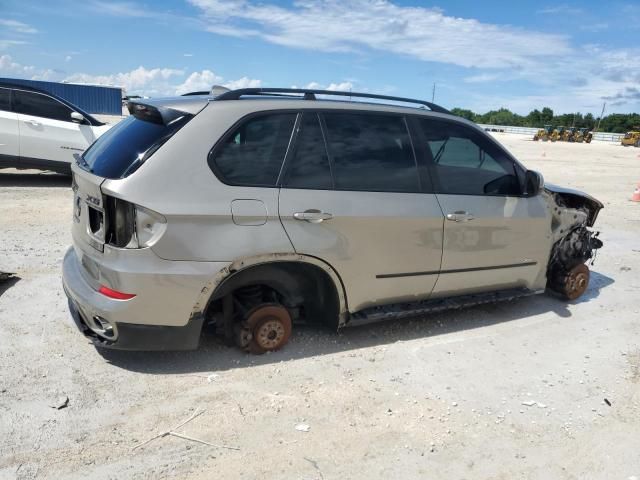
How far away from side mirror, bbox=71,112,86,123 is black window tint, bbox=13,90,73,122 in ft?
0.44

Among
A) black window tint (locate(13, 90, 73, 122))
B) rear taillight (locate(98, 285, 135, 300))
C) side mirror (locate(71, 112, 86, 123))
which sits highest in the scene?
black window tint (locate(13, 90, 73, 122))

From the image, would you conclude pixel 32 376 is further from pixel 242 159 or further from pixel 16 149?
pixel 16 149

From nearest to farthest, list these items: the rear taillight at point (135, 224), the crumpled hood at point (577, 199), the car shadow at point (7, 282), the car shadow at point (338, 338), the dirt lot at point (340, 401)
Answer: the dirt lot at point (340, 401) < the rear taillight at point (135, 224) < the car shadow at point (338, 338) < the car shadow at point (7, 282) < the crumpled hood at point (577, 199)

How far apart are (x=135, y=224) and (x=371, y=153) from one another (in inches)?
67.4

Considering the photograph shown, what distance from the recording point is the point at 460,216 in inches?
159

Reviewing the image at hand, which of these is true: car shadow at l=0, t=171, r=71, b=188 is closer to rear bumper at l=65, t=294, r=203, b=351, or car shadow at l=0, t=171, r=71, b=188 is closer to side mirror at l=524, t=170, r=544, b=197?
rear bumper at l=65, t=294, r=203, b=351

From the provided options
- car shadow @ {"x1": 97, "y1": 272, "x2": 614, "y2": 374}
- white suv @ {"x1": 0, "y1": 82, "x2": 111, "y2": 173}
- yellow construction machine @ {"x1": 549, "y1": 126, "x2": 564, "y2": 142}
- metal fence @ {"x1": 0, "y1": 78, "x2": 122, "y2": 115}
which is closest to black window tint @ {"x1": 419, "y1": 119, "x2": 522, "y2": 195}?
car shadow @ {"x1": 97, "y1": 272, "x2": 614, "y2": 374}

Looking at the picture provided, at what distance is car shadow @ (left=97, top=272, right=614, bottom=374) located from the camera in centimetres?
358

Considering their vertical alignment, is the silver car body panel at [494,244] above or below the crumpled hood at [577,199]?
below

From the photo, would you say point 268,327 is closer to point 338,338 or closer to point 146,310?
point 338,338

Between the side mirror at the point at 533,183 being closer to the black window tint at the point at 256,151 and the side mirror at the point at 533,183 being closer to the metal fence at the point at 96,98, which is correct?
the black window tint at the point at 256,151

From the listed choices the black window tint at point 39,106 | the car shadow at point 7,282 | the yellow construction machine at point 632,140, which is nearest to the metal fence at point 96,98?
the black window tint at point 39,106

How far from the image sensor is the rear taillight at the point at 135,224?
3020mm

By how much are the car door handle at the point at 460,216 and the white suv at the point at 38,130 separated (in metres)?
7.47
